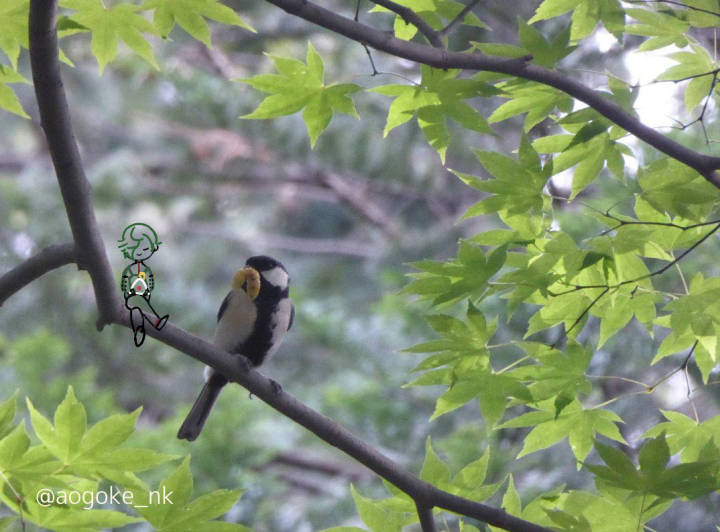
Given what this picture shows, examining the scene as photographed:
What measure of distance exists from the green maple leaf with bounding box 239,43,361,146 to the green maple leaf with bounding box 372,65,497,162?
0.06m

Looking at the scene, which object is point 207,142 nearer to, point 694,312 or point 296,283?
point 296,283

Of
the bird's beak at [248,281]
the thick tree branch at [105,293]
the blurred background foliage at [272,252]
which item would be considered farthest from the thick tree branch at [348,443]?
the blurred background foliage at [272,252]

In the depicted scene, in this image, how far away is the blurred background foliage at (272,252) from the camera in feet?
9.20

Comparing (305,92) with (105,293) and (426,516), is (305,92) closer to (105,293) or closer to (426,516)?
(105,293)

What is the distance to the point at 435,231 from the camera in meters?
4.09

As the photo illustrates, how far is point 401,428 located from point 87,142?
395 cm

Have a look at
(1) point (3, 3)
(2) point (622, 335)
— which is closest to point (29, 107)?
(2) point (622, 335)

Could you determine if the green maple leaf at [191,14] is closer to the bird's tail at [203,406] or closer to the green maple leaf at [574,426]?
the green maple leaf at [574,426]

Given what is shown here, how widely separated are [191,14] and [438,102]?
349 millimetres

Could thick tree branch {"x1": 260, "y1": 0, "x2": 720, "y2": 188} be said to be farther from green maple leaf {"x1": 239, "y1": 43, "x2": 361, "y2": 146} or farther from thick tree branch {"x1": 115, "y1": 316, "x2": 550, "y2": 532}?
thick tree branch {"x1": 115, "y1": 316, "x2": 550, "y2": 532}

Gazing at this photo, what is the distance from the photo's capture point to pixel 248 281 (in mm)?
1679

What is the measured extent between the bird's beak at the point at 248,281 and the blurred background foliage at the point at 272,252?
47 centimetres

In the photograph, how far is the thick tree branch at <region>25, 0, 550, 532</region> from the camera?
980 mm

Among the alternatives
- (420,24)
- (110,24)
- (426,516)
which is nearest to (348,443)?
(426,516)
